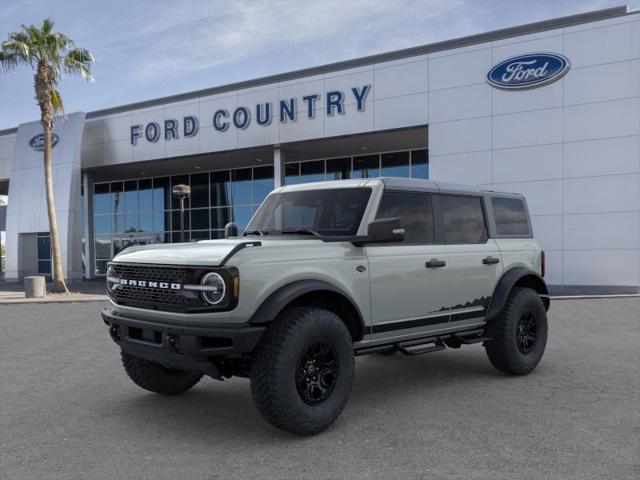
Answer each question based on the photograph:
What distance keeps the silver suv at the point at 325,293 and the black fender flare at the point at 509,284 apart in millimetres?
16

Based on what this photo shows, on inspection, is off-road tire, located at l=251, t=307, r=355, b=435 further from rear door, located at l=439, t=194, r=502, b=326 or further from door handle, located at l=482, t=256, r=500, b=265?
door handle, located at l=482, t=256, r=500, b=265

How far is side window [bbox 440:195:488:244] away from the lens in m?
5.68

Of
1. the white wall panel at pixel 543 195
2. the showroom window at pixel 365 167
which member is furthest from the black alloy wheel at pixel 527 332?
the showroom window at pixel 365 167

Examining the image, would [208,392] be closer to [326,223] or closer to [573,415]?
[326,223]

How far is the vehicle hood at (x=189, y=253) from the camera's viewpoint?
4062 mm

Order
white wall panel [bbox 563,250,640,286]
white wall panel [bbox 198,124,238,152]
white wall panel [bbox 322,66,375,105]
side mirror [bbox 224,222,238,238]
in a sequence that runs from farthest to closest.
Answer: white wall panel [bbox 198,124,238,152], white wall panel [bbox 322,66,375,105], white wall panel [bbox 563,250,640,286], side mirror [bbox 224,222,238,238]

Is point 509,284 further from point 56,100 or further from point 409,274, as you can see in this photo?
point 56,100

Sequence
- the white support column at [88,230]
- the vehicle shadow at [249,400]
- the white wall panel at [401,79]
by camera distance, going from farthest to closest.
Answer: the white support column at [88,230]
the white wall panel at [401,79]
the vehicle shadow at [249,400]

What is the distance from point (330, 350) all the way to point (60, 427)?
91.6 inches

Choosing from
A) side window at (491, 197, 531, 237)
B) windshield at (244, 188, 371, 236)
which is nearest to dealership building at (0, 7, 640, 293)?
side window at (491, 197, 531, 237)

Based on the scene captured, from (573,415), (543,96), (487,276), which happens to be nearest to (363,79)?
(543,96)

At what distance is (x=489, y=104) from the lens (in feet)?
59.4

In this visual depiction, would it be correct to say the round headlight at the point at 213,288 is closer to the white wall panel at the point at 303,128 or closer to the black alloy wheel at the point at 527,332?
the black alloy wheel at the point at 527,332

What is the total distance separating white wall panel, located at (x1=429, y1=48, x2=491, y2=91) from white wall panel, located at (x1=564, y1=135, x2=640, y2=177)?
368 centimetres
